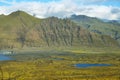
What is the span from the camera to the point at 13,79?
199 m

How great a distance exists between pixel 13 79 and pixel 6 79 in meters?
4.45

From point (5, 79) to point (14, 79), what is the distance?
5.66 m

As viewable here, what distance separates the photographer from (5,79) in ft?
652

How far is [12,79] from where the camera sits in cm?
19875

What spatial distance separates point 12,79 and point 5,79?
444 centimetres

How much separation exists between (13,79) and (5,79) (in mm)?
5029

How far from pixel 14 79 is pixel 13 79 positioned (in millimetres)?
833

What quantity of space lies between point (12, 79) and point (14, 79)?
5.20ft

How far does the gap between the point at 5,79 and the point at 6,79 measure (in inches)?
29.3

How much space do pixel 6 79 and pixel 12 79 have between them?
155 inches

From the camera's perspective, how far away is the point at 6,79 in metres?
199
